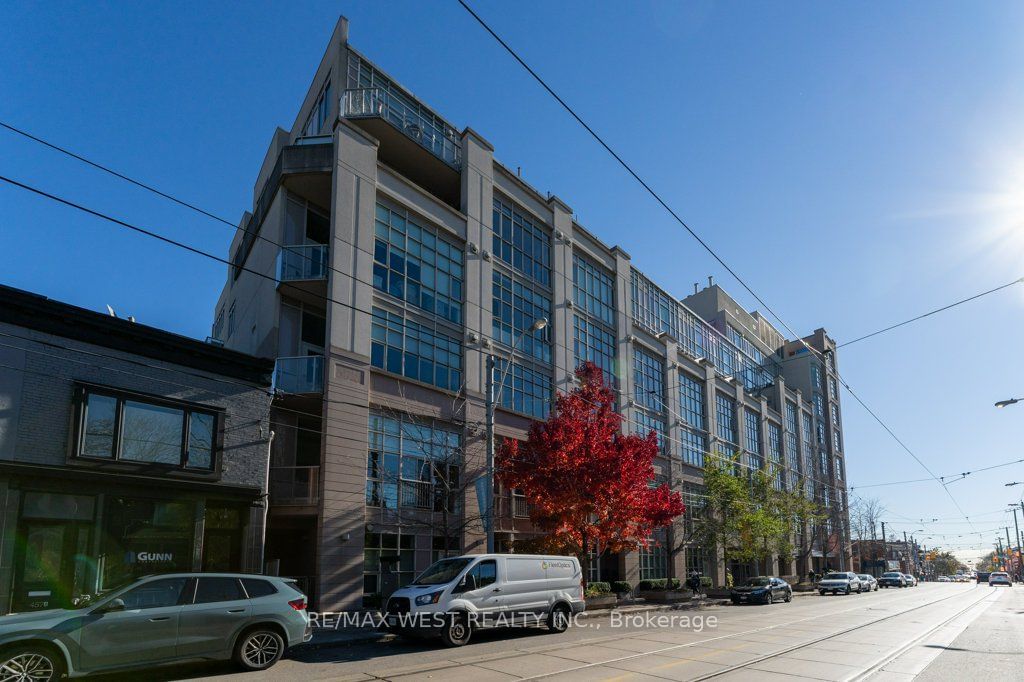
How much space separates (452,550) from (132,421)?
41.0 feet

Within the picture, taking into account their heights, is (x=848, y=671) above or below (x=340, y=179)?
below

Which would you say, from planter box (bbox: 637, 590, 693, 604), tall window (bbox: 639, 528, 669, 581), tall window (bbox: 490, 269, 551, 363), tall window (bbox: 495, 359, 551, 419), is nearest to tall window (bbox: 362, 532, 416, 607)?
tall window (bbox: 495, 359, 551, 419)

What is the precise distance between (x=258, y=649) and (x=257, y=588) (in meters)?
0.99

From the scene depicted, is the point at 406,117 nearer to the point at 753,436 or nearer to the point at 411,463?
the point at 411,463

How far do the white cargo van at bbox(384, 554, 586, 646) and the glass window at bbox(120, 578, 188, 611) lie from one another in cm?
498

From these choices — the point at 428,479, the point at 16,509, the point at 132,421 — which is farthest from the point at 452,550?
the point at 16,509

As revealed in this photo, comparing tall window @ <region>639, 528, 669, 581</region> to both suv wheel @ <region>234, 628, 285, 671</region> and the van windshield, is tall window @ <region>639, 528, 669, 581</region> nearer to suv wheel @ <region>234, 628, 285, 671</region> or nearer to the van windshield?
the van windshield

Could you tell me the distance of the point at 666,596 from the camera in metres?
32.7

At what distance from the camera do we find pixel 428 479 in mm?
25609

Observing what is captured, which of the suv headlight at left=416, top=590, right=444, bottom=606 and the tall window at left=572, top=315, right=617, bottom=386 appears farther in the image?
the tall window at left=572, top=315, right=617, bottom=386

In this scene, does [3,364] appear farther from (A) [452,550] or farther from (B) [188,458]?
(A) [452,550]

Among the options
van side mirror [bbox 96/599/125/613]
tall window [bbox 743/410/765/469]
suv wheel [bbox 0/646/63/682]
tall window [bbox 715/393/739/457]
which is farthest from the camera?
tall window [bbox 743/410/765/469]

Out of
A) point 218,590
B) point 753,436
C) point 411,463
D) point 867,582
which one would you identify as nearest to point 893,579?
point 867,582

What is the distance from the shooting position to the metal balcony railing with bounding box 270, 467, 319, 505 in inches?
852
